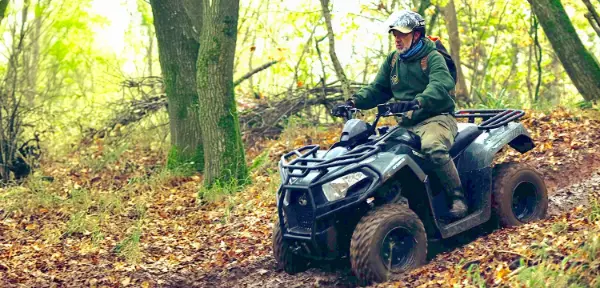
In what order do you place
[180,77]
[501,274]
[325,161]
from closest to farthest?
[501,274] < [325,161] < [180,77]

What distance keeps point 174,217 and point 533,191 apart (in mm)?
4453

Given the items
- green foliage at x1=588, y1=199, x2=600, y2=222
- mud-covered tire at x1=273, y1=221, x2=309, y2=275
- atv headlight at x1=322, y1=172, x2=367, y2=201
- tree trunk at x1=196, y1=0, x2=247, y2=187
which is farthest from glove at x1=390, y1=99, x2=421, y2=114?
tree trunk at x1=196, y1=0, x2=247, y2=187

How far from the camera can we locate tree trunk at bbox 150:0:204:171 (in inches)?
464

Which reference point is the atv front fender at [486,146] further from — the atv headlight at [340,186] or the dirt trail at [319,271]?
the atv headlight at [340,186]

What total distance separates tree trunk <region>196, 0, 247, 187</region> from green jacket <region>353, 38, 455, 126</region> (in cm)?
349

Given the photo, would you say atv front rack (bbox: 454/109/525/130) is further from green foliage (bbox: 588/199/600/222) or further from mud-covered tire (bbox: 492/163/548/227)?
green foliage (bbox: 588/199/600/222)

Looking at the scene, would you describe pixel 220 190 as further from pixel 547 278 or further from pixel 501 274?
pixel 547 278

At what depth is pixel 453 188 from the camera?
674 cm

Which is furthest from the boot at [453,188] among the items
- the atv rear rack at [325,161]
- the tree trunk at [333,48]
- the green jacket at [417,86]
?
the tree trunk at [333,48]

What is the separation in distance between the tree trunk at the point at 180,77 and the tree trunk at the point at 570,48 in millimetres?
5252

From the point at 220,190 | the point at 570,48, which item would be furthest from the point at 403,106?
the point at 570,48

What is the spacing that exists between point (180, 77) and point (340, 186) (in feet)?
20.2

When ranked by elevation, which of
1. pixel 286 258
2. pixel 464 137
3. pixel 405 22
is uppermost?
pixel 405 22

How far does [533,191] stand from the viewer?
24.9ft
